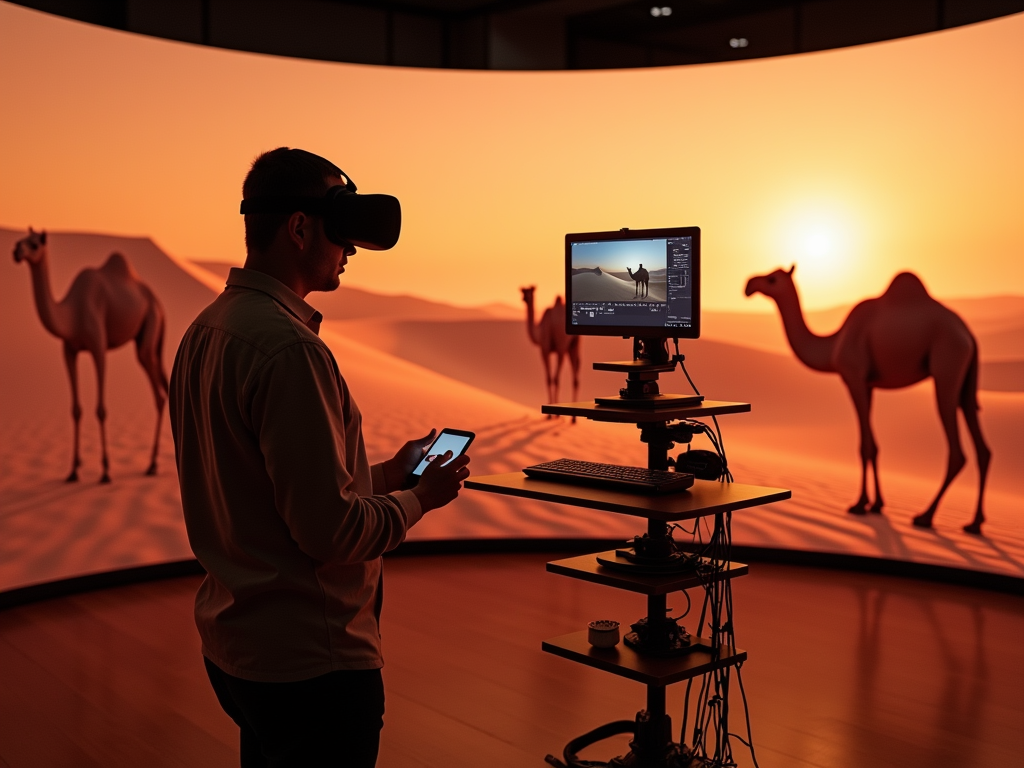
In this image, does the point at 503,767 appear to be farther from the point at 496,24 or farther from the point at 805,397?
the point at 496,24

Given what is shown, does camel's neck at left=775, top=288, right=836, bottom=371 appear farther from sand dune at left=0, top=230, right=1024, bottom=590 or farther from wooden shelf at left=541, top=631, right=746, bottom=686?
wooden shelf at left=541, top=631, right=746, bottom=686

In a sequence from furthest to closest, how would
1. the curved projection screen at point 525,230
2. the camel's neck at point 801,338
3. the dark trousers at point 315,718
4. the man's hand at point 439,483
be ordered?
the camel's neck at point 801,338 → the curved projection screen at point 525,230 → the man's hand at point 439,483 → the dark trousers at point 315,718

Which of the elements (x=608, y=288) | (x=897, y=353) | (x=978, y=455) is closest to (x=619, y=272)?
(x=608, y=288)

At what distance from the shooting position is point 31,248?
4.77m

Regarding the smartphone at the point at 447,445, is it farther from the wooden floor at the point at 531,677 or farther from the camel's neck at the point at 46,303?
the camel's neck at the point at 46,303

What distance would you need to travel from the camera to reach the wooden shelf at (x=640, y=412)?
260cm

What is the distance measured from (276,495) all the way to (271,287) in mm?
326

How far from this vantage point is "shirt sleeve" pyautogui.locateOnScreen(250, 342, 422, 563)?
136 centimetres

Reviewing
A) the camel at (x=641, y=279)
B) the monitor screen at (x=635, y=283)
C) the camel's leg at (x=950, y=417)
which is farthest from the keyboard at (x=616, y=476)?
the camel's leg at (x=950, y=417)

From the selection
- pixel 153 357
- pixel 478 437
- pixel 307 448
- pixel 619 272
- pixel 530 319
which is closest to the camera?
pixel 307 448

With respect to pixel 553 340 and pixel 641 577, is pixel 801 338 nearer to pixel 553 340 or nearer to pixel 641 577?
pixel 553 340

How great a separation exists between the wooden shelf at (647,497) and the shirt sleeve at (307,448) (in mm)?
994

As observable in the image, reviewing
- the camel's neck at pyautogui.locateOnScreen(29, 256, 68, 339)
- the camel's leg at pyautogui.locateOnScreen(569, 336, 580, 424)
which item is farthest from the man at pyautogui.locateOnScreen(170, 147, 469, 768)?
the camel's leg at pyautogui.locateOnScreen(569, 336, 580, 424)

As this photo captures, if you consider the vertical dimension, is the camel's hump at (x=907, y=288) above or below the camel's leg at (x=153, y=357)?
above
